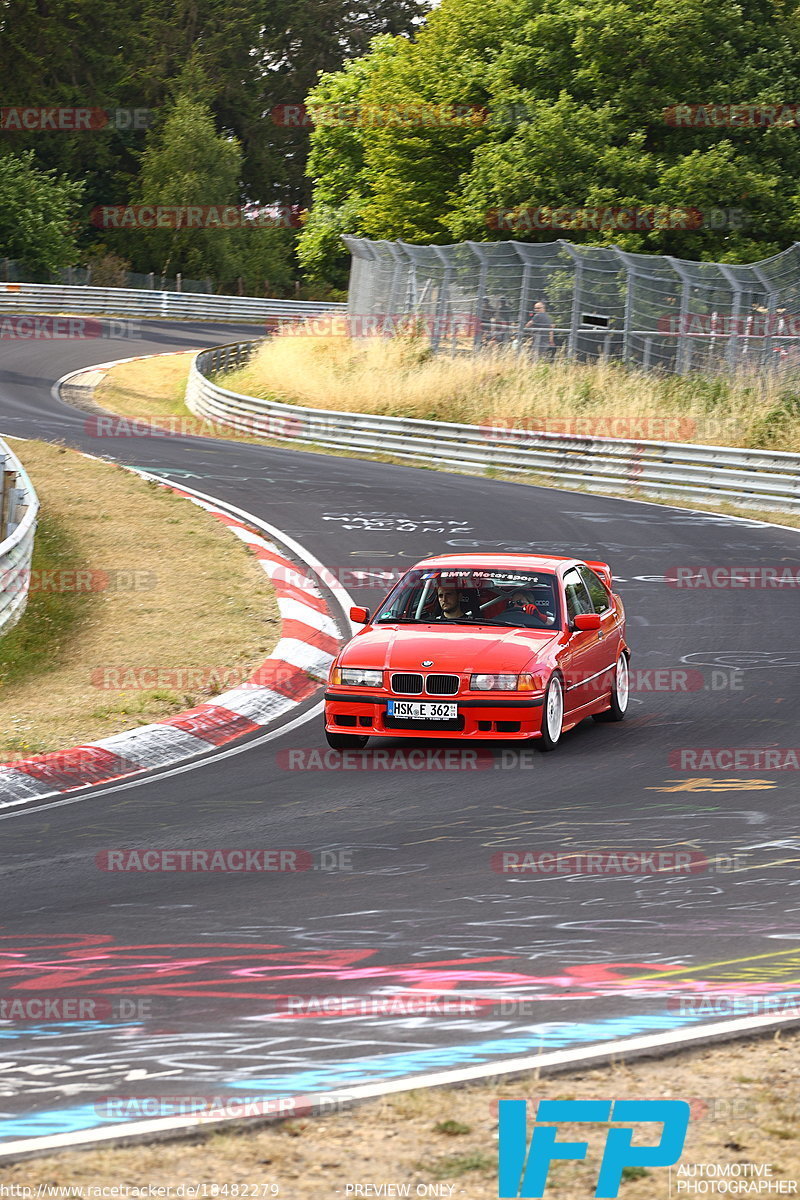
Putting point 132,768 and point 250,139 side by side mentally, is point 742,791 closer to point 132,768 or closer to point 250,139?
point 132,768

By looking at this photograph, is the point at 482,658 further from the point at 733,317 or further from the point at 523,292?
the point at 523,292

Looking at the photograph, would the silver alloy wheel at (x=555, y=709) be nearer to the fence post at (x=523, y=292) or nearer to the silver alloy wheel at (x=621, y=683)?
the silver alloy wheel at (x=621, y=683)

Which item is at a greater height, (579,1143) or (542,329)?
(542,329)

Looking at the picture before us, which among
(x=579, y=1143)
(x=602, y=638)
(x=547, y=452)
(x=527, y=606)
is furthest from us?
(x=547, y=452)

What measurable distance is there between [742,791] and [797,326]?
21676 mm

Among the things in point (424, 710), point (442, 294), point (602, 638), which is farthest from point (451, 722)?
point (442, 294)

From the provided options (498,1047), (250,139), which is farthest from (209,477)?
(250,139)

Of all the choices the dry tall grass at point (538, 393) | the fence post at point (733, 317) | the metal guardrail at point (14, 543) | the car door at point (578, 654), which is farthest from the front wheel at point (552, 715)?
the fence post at point (733, 317)

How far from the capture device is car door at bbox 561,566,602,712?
37.4 ft

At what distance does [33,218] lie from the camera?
70750 millimetres

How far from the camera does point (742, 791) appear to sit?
31.9ft

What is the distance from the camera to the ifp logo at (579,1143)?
411 centimetres

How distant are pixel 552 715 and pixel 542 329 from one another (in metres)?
24.6

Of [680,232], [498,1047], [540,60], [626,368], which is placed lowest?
[498,1047]
